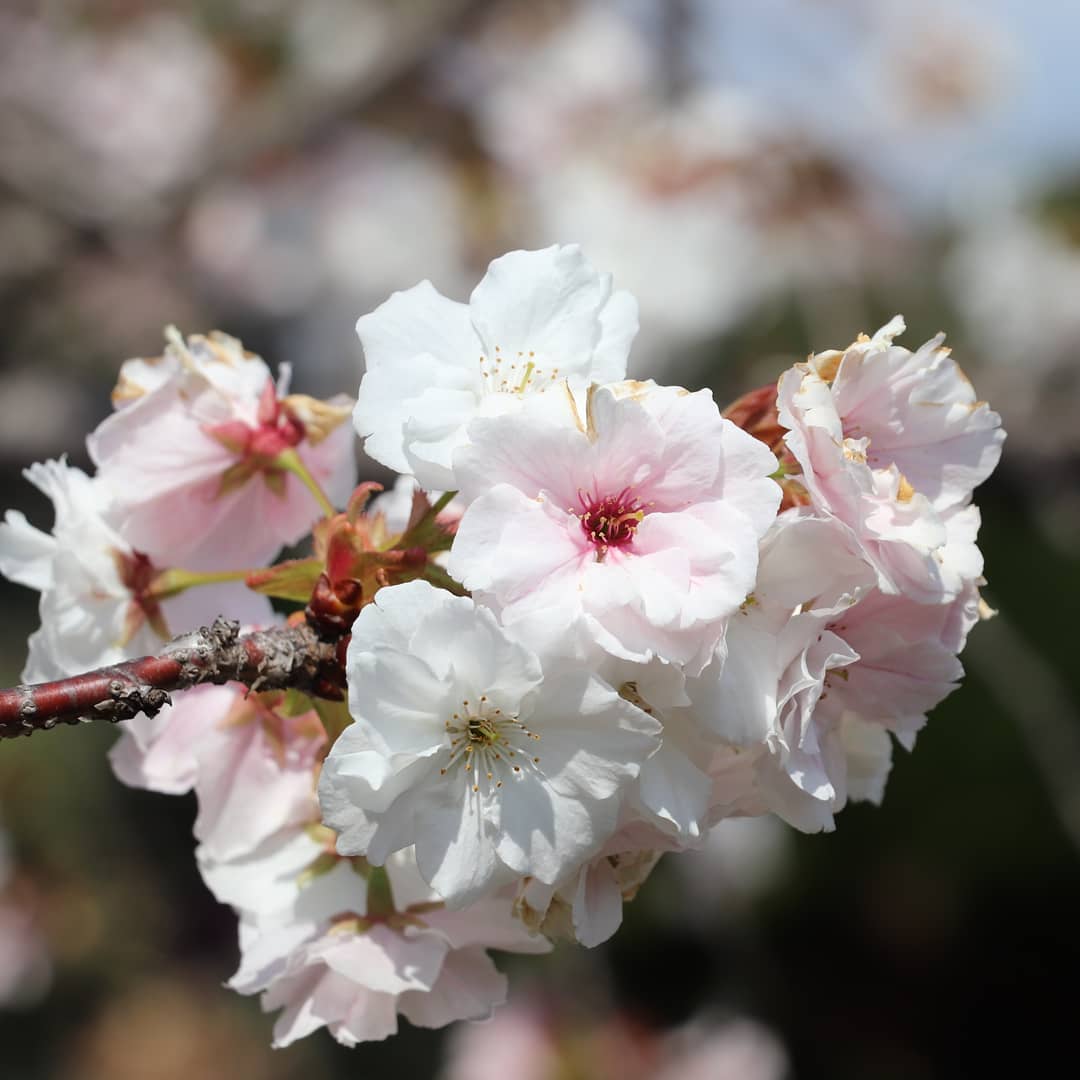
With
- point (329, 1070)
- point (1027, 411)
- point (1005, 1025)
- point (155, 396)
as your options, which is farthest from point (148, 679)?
point (1005, 1025)

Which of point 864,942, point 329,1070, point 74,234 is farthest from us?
point 864,942

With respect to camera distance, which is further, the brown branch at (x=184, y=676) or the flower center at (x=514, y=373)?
the flower center at (x=514, y=373)

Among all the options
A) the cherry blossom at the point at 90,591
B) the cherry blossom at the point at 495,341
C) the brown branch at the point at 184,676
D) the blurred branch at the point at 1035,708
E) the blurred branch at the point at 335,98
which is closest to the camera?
the brown branch at the point at 184,676

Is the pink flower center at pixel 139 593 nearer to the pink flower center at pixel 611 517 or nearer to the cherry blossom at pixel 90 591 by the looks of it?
the cherry blossom at pixel 90 591

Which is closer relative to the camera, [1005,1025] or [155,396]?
[155,396]

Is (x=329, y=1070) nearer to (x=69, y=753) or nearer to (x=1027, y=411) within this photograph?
A: (x=69, y=753)

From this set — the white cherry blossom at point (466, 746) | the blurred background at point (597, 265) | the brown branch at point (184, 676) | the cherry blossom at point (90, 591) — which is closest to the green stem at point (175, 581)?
the cherry blossom at point (90, 591)

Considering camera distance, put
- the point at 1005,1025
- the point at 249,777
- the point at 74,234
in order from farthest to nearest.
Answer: the point at 1005,1025 → the point at 74,234 → the point at 249,777
